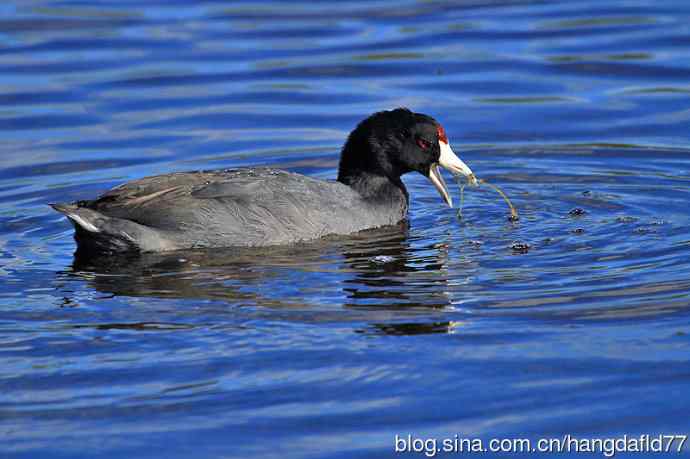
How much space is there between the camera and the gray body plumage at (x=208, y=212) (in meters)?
8.96

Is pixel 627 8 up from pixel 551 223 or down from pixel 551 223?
up

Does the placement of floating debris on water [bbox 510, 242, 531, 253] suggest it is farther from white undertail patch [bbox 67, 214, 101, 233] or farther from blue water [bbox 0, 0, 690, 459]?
white undertail patch [bbox 67, 214, 101, 233]

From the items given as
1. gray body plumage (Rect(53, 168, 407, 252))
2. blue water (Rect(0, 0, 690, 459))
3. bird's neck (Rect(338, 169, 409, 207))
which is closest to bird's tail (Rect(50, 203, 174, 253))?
gray body plumage (Rect(53, 168, 407, 252))

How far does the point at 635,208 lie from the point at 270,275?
10.1 feet

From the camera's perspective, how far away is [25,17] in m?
17.8

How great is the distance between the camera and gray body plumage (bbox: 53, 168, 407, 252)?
353 inches

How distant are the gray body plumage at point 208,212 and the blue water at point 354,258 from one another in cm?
18

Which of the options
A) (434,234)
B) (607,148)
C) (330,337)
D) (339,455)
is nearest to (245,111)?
(607,148)

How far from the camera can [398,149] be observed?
10.2 m

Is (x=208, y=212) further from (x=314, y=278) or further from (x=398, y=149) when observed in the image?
(x=398, y=149)

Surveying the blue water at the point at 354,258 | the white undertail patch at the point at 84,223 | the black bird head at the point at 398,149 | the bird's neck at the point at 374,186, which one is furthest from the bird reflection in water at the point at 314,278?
the black bird head at the point at 398,149

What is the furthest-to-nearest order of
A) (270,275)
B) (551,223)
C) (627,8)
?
(627,8) → (551,223) → (270,275)

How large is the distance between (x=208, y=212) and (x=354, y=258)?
1081mm

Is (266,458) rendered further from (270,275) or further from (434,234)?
(434,234)
